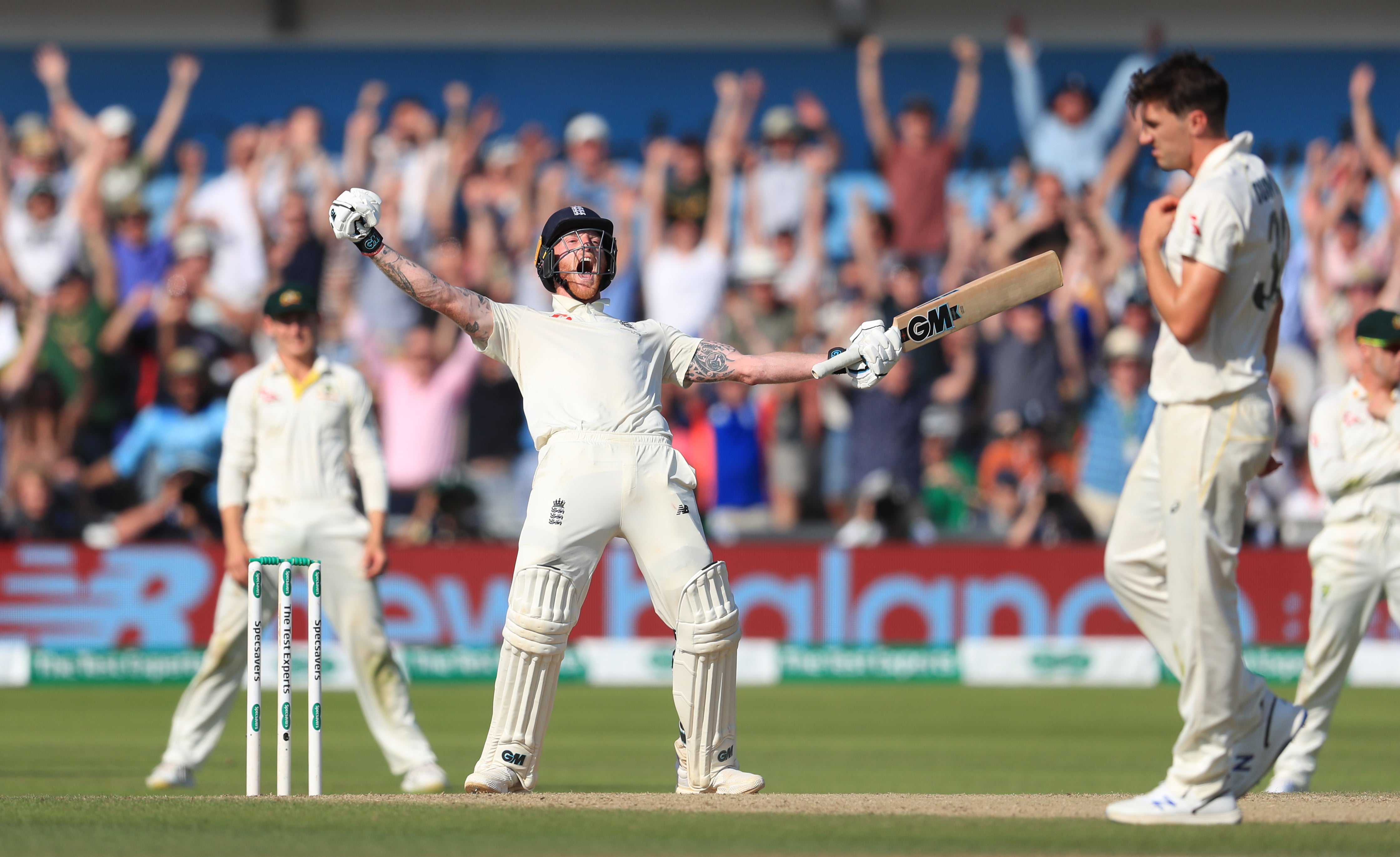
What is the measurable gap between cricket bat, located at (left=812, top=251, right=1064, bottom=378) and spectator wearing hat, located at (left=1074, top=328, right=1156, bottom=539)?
6.99 meters

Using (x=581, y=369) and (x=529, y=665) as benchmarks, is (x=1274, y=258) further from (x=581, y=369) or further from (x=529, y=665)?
(x=529, y=665)

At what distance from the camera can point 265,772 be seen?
25.9 feet

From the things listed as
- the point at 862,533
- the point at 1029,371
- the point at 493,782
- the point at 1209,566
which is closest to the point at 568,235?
the point at 493,782

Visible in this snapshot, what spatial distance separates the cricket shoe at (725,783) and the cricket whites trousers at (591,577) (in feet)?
0.10

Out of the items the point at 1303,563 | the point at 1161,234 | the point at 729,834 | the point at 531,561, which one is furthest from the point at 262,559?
the point at 1303,563

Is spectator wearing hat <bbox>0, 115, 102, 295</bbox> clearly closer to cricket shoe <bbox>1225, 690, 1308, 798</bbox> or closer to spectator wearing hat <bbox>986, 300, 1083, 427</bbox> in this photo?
spectator wearing hat <bbox>986, 300, 1083, 427</bbox>

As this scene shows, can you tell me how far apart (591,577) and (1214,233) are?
2230 millimetres

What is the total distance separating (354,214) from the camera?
17.3 feet

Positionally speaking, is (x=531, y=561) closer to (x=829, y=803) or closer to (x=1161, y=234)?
(x=829, y=803)

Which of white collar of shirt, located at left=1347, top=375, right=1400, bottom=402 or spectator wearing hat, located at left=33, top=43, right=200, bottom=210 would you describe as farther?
spectator wearing hat, located at left=33, top=43, right=200, bottom=210

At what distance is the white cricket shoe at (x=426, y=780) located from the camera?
268 inches

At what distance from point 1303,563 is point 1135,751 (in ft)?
14.1

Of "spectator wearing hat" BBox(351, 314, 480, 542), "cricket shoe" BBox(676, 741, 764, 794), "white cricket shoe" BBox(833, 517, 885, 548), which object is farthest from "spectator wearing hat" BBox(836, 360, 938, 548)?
"cricket shoe" BBox(676, 741, 764, 794)

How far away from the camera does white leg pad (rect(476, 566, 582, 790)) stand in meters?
5.42
